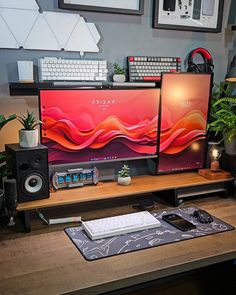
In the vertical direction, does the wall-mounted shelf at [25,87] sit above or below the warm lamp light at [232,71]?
below

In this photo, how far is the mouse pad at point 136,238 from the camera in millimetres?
1361

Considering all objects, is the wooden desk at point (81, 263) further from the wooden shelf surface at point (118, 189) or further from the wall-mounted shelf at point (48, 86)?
the wall-mounted shelf at point (48, 86)

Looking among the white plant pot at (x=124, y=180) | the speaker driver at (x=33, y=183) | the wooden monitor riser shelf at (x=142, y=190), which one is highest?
the speaker driver at (x=33, y=183)

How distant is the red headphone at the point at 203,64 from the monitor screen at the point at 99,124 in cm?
42

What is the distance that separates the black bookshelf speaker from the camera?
1578 mm

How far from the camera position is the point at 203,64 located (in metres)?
2.26

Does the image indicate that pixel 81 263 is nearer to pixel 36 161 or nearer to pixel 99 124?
pixel 36 161

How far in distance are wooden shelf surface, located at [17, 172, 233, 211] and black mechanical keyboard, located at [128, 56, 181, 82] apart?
60 centimetres

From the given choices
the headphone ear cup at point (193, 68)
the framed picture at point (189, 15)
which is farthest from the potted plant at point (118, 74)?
the headphone ear cup at point (193, 68)

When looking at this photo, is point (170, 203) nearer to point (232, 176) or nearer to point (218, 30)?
point (232, 176)

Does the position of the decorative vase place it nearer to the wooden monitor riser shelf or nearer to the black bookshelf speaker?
the wooden monitor riser shelf

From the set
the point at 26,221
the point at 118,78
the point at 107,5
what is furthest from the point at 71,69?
the point at 26,221

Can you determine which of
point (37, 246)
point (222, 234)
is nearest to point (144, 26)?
point (222, 234)

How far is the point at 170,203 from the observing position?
1.90 meters
